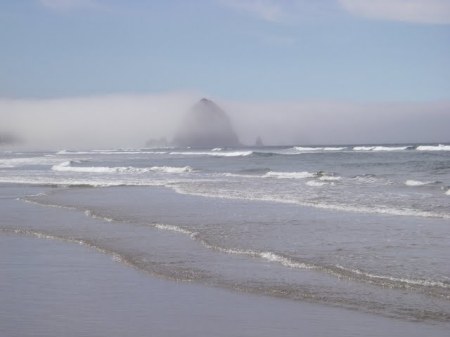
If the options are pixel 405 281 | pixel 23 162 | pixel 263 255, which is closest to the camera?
pixel 405 281

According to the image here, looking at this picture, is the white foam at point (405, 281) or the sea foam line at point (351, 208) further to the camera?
the sea foam line at point (351, 208)

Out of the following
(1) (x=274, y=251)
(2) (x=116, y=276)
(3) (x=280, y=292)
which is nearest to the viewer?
(3) (x=280, y=292)

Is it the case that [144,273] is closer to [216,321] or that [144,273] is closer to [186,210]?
[216,321]

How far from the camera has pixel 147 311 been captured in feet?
23.6

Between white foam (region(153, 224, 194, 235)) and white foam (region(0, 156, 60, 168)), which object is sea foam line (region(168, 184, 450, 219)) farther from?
white foam (region(0, 156, 60, 168))

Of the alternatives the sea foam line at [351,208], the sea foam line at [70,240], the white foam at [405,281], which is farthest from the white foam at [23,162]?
the white foam at [405,281]

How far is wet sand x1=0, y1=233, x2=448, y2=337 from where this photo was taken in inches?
254

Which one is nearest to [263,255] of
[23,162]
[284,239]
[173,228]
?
[284,239]

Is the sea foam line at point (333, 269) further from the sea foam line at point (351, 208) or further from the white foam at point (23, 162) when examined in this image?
the white foam at point (23, 162)

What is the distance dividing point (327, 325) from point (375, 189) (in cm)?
1860

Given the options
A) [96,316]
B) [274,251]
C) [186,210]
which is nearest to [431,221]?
[274,251]

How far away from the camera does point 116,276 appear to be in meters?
9.08

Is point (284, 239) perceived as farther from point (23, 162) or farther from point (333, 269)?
point (23, 162)

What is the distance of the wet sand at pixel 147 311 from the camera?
6.46 m
